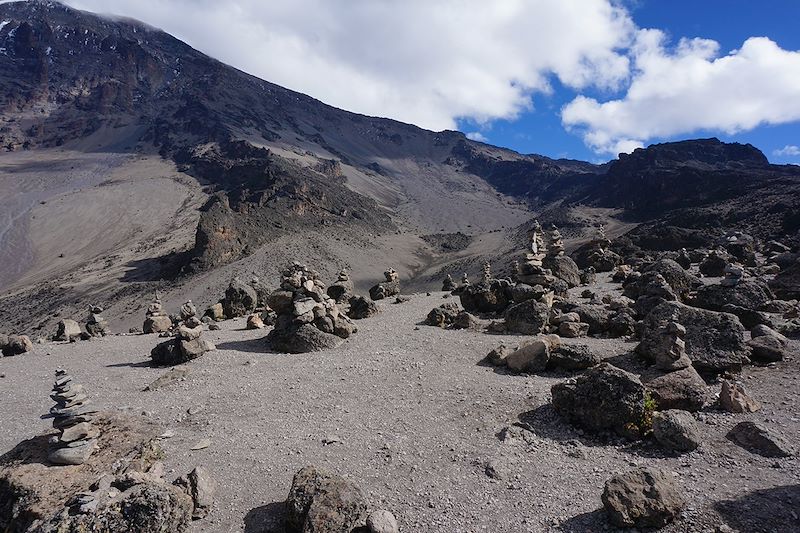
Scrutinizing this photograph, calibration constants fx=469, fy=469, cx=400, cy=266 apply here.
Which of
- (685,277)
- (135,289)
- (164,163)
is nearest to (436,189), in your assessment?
(164,163)

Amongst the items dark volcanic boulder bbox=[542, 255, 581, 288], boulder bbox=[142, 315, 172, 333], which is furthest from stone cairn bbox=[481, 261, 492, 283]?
boulder bbox=[142, 315, 172, 333]

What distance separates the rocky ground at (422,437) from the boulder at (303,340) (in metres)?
0.56

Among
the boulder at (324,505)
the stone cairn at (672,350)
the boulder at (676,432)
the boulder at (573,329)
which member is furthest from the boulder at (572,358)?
the boulder at (324,505)

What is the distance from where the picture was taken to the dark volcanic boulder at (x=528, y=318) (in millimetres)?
13945

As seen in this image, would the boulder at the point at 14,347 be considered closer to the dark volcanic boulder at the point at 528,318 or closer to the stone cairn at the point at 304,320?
the stone cairn at the point at 304,320

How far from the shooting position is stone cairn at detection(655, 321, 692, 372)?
912 cm

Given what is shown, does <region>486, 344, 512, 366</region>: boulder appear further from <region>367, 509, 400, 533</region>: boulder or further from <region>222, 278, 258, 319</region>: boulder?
<region>222, 278, 258, 319</region>: boulder

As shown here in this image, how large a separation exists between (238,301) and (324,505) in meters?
18.0

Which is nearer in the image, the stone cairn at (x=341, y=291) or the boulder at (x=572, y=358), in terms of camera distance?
the boulder at (x=572, y=358)

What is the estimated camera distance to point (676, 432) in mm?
7117

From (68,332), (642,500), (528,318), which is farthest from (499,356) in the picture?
(68,332)

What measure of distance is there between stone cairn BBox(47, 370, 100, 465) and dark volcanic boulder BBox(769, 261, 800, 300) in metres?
19.4

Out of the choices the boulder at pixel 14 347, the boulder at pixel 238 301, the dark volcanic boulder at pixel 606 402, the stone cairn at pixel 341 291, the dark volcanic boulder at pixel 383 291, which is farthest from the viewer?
the dark volcanic boulder at pixel 383 291

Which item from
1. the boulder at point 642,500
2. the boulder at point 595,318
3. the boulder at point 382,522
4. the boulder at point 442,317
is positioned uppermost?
the boulder at point 595,318
